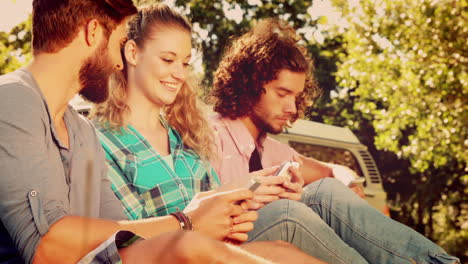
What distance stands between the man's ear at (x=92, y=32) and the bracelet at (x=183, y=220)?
2.07 ft

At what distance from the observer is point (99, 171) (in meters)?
2.13

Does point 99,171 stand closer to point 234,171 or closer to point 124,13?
point 124,13

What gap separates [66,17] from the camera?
1978 millimetres

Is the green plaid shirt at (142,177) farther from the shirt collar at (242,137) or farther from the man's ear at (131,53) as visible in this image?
the shirt collar at (242,137)

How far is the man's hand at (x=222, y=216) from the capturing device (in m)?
2.01

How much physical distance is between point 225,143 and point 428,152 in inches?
283

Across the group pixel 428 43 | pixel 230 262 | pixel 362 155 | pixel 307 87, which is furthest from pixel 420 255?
pixel 428 43

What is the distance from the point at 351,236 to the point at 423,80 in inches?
298

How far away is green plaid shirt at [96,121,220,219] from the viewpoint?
248 centimetres

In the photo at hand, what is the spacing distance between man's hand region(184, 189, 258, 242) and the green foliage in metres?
4.79

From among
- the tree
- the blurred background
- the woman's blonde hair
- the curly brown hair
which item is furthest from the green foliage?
the tree

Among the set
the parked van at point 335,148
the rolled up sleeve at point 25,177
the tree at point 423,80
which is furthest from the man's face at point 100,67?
the tree at point 423,80

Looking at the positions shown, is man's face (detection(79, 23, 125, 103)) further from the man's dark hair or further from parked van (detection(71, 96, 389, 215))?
parked van (detection(71, 96, 389, 215))

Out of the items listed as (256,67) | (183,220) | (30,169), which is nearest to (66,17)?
(30,169)
